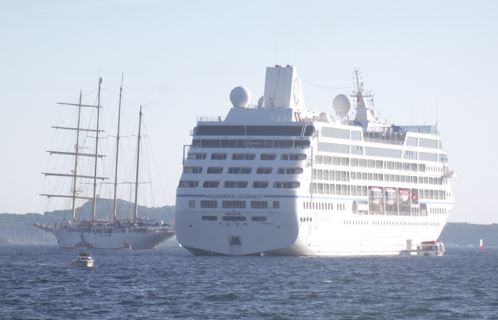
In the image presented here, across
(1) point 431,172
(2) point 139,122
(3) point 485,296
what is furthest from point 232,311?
(2) point 139,122

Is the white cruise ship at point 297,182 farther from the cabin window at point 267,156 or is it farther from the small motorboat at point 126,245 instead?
the small motorboat at point 126,245

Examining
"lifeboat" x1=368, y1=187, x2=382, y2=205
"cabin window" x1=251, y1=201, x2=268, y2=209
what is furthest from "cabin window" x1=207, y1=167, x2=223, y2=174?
"lifeboat" x1=368, y1=187, x2=382, y2=205

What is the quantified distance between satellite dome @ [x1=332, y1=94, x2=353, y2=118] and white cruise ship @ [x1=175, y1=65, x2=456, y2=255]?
169 millimetres

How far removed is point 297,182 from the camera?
89.4 meters

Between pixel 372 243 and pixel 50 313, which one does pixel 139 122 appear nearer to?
pixel 372 243

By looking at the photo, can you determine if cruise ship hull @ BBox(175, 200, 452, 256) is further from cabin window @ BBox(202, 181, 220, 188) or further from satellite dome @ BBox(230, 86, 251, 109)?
satellite dome @ BBox(230, 86, 251, 109)

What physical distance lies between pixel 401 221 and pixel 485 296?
1988 inches

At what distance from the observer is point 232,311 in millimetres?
51000

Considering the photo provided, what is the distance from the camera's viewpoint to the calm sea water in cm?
5072

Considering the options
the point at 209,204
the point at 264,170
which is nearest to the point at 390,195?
the point at 264,170

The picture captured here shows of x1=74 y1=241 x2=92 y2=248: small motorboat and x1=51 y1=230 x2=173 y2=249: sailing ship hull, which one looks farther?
x1=74 y1=241 x2=92 y2=248: small motorboat

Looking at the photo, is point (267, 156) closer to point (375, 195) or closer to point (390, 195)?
point (375, 195)

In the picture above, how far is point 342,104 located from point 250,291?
52580 mm

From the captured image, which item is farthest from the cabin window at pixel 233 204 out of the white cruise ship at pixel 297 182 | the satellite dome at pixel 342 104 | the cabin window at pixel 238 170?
the satellite dome at pixel 342 104
